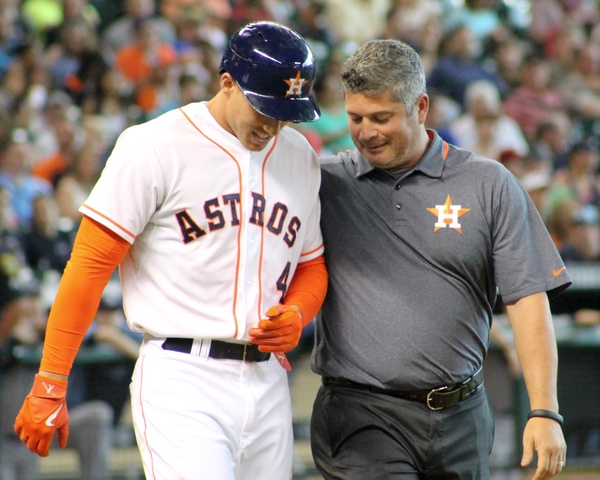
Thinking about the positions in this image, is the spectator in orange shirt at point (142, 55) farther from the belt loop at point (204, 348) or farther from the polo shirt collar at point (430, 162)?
the belt loop at point (204, 348)

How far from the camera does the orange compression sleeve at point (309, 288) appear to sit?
314cm

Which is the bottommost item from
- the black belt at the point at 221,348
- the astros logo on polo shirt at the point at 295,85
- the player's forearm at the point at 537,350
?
the black belt at the point at 221,348

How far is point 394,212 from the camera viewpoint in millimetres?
3328

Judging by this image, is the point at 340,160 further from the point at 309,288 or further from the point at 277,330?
the point at 277,330

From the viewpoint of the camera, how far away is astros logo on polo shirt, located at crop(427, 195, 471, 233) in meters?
3.27

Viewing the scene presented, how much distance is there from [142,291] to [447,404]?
107 centimetres

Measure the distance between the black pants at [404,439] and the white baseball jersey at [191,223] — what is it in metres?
0.51

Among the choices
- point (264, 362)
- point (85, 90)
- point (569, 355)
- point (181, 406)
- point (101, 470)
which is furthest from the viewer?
point (85, 90)

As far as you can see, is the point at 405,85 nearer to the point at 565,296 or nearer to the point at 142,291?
the point at 142,291

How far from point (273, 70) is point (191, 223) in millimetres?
525

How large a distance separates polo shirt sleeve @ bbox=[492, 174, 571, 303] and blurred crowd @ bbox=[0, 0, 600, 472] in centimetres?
321

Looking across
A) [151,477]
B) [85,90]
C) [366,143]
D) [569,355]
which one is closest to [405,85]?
[366,143]

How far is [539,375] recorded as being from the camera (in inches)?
122

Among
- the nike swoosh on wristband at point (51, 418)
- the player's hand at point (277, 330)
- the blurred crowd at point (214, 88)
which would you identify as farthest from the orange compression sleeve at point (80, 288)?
the blurred crowd at point (214, 88)
